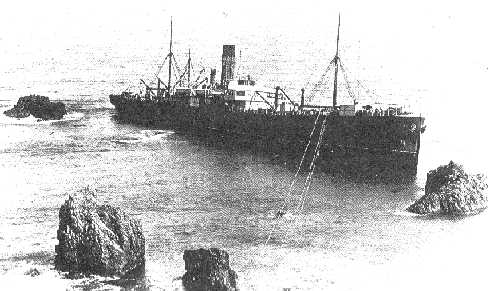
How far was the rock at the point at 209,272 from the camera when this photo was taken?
62.7 ft

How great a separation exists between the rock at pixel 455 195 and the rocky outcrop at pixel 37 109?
2688 inches

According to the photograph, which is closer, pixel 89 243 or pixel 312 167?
pixel 89 243

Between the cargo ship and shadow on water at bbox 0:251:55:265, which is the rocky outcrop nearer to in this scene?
the cargo ship

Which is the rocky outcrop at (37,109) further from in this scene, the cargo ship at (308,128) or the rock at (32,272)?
the rock at (32,272)

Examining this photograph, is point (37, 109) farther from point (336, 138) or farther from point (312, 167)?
point (312, 167)

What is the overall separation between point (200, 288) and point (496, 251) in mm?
13064

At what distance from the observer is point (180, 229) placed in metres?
27.9

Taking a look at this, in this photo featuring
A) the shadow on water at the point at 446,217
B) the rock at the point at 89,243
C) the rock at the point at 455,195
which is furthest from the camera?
the rock at the point at 455,195

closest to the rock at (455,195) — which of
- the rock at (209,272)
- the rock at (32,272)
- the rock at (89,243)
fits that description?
the rock at (209,272)

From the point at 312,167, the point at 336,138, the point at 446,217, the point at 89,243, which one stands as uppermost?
the point at 336,138

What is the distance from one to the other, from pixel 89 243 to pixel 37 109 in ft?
239

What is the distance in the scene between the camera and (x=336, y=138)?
2126 inches

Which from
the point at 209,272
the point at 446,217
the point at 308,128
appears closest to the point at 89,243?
the point at 209,272

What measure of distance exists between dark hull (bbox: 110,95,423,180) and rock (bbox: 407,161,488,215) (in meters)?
10.7
